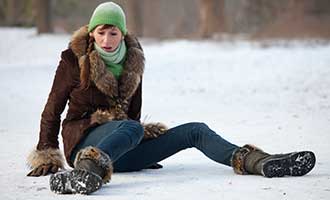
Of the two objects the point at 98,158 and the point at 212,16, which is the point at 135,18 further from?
the point at 98,158

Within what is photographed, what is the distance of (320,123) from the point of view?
383 inches

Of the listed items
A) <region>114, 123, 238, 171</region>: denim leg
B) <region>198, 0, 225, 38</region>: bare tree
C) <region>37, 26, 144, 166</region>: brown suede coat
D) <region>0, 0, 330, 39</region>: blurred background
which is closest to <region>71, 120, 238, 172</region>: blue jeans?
<region>114, 123, 238, 171</region>: denim leg

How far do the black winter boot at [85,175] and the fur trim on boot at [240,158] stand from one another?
0.90m

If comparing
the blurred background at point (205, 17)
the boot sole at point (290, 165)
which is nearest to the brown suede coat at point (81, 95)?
the boot sole at point (290, 165)

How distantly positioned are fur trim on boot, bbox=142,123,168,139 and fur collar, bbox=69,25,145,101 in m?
0.27

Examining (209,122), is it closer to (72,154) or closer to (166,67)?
(72,154)

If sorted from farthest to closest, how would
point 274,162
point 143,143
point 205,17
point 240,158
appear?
point 205,17
point 143,143
point 240,158
point 274,162

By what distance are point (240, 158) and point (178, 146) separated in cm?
46

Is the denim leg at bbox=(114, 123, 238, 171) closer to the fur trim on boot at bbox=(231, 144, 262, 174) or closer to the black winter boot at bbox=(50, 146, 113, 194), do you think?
the fur trim on boot at bbox=(231, 144, 262, 174)

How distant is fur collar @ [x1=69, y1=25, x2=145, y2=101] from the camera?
5582mm

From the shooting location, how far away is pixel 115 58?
5.69 metres

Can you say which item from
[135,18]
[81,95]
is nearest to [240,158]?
[81,95]

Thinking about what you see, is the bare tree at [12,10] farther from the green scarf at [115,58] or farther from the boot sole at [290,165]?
the boot sole at [290,165]

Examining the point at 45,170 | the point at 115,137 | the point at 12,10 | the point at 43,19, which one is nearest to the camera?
the point at 115,137
